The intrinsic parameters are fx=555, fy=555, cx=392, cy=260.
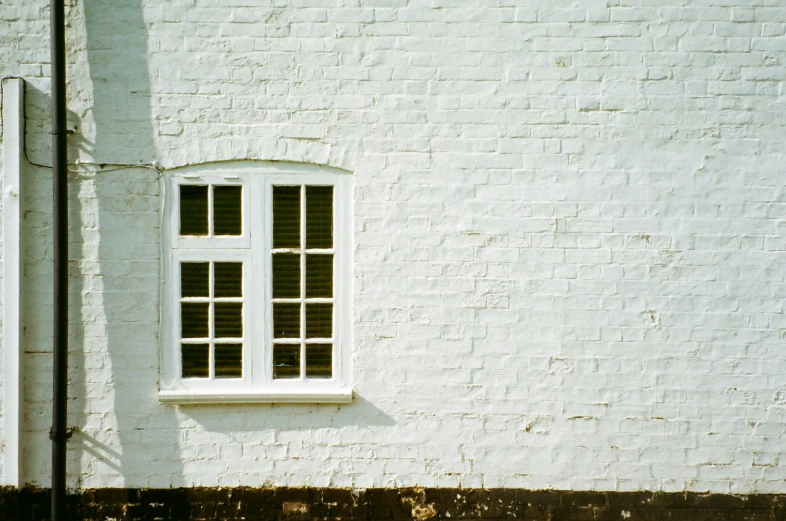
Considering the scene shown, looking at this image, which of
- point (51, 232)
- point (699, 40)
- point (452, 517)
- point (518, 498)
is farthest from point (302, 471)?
point (699, 40)

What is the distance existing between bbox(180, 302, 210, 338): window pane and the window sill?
0.38 metres

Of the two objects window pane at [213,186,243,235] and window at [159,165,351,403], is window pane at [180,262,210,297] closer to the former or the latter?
window at [159,165,351,403]

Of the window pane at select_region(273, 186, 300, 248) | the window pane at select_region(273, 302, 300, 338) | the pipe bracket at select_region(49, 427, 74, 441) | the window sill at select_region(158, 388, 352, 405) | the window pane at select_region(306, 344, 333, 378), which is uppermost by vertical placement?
the window pane at select_region(273, 186, 300, 248)

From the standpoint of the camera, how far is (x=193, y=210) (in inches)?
145

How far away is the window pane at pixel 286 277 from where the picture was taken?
370cm

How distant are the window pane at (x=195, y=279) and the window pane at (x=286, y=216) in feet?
1.64

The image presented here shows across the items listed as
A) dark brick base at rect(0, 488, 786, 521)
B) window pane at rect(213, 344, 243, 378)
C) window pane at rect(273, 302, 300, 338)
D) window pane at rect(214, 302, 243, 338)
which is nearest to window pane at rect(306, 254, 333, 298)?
window pane at rect(273, 302, 300, 338)

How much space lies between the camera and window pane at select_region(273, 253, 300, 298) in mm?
3699

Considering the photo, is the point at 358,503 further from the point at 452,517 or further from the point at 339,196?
the point at 339,196

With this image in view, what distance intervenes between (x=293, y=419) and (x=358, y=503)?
2.31 ft

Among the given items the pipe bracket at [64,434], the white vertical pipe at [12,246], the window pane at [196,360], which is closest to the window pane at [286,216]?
the window pane at [196,360]

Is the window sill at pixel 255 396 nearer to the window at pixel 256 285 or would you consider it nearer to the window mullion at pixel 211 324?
the window at pixel 256 285

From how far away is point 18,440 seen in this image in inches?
142

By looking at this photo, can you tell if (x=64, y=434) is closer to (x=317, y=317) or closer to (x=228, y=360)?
(x=228, y=360)
